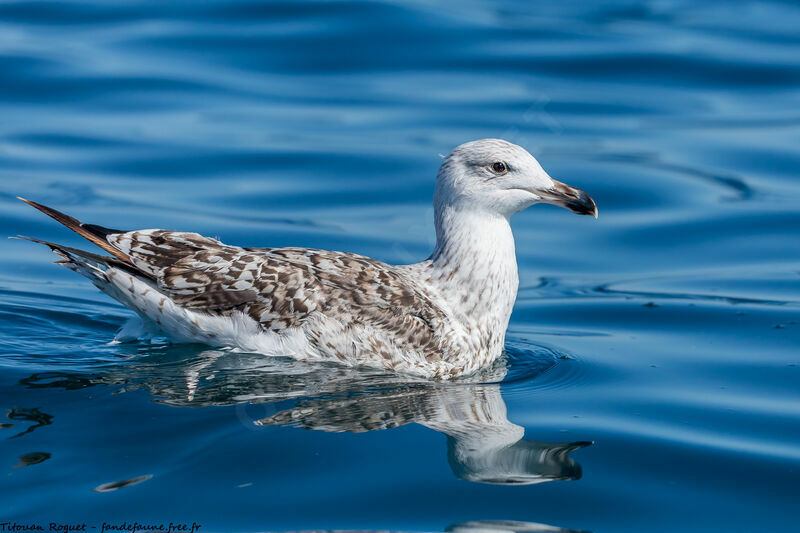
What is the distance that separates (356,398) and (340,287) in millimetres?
960

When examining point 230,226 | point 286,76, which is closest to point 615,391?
point 230,226

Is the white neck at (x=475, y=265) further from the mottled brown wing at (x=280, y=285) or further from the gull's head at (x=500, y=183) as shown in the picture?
the mottled brown wing at (x=280, y=285)

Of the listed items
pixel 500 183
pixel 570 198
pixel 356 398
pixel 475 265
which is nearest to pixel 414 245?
pixel 475 265

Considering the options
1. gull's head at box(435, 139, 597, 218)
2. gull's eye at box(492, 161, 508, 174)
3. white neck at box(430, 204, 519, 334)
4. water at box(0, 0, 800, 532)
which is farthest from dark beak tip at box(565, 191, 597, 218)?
water at box(0, 0, 800, 532)

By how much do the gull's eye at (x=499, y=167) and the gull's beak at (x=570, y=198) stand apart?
0.27 m

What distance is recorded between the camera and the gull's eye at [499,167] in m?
7.86

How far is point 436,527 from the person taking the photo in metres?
5.34

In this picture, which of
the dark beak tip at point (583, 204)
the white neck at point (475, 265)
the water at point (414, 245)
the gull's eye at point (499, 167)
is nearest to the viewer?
the water at point (414, 245)

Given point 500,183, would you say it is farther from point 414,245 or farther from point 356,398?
point 414,245

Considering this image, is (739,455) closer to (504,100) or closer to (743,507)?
(743,507)

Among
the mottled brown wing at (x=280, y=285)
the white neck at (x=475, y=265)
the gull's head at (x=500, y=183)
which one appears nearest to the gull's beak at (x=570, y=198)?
the gull's head at (x=500, y=183)

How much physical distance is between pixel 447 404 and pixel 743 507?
1.97m

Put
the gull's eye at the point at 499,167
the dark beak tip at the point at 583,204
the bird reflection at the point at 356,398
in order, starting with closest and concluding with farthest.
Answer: the bird reflection at the point at 356,398 < the dark beak tip at the point at 583,204 < the gull's eye at the point at 499,167

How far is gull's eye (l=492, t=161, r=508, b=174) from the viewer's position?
7.86 meters
